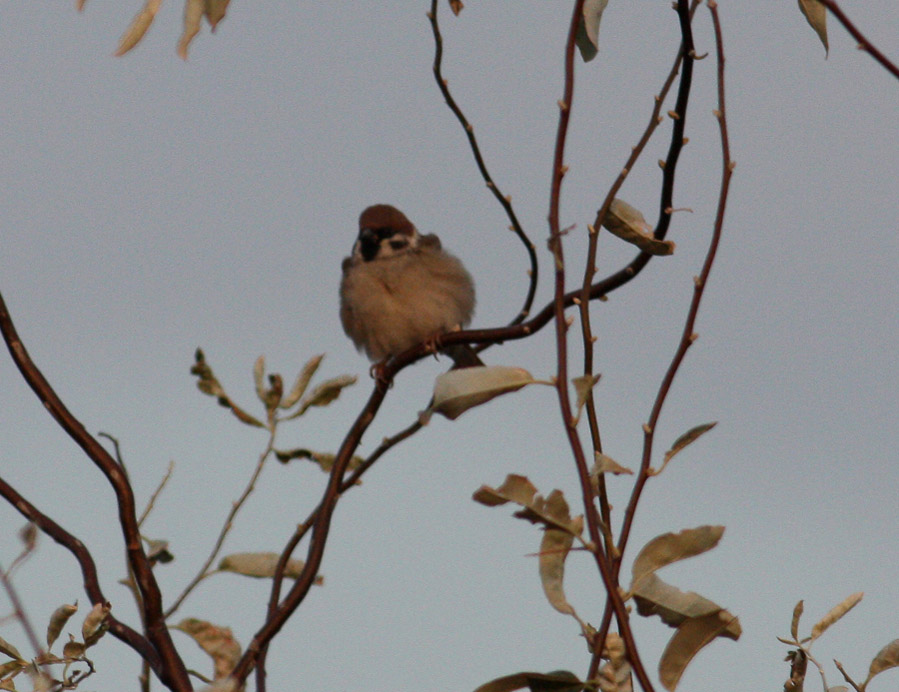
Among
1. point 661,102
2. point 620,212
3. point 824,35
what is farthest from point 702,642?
point 824,35

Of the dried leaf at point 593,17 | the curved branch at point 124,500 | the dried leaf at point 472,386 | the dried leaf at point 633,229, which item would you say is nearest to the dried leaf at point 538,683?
the dried leaf at point 472,386

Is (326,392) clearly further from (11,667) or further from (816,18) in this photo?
(816,18)

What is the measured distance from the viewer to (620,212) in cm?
152

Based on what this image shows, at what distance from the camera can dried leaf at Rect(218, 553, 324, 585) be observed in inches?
66.6

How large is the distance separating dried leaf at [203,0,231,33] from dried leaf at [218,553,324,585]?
0.73 m

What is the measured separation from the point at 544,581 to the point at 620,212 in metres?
0.47

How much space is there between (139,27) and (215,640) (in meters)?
0.72

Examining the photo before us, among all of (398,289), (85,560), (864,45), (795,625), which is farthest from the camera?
(398,289)

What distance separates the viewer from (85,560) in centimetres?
165

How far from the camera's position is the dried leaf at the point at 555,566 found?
1307mm

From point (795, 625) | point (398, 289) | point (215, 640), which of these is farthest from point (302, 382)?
point (398, 289)

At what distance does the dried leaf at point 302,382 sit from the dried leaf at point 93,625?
0.38 m

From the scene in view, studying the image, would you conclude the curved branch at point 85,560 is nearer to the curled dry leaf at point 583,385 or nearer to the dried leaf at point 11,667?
the dried leaf at point 11,667

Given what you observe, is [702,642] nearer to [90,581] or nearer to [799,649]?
[799,649]
